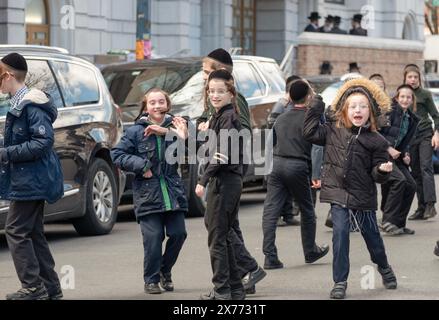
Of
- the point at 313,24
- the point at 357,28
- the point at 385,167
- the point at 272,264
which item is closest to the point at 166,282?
the point at 272,264

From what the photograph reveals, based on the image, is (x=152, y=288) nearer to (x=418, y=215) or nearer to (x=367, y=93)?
(x=367, y=93)

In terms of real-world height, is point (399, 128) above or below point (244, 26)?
below

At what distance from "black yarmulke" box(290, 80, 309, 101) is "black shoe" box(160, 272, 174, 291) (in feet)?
7.65

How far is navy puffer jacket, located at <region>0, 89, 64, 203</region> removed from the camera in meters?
9.02

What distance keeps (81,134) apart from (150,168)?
140 inches

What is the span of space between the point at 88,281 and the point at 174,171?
1.26 meters

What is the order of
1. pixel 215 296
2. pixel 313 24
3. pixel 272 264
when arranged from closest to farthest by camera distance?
pixel 215 296
pixel 272 264
pixel 313 24

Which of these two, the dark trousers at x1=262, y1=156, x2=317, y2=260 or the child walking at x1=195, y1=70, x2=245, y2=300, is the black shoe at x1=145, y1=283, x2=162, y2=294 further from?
the dark trousers at x1=262, y1=156, x2=317, y2=260

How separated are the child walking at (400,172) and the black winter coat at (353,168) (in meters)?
3.89

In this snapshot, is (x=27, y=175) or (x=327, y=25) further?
Result: (x=327, y=25)

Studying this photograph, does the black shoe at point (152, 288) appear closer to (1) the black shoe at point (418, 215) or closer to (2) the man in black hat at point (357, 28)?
(1) the black shoe at point (418, 215)

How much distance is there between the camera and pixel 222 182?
30.2 feet

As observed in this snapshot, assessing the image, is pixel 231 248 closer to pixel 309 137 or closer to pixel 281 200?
pixel 309 137

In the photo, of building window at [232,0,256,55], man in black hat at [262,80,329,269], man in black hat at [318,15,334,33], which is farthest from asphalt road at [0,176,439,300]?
man in black hat at [318,15,334,33]
